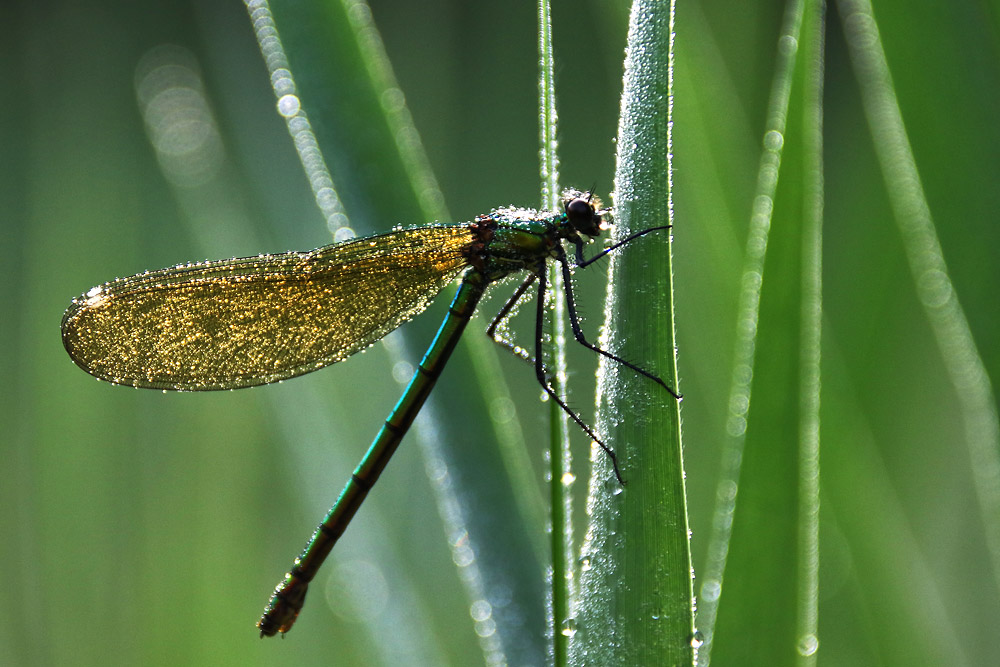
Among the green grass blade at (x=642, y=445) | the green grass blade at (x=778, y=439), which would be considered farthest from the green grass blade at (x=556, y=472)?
the green grass blade at (x=778, y=439)

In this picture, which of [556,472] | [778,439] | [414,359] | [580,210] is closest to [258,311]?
[414,359]

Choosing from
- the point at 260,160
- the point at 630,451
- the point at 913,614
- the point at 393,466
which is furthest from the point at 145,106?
the point at 913,614

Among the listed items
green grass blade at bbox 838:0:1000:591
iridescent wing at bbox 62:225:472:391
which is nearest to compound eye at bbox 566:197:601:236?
iridescent wing at bbox 62:225:472:391

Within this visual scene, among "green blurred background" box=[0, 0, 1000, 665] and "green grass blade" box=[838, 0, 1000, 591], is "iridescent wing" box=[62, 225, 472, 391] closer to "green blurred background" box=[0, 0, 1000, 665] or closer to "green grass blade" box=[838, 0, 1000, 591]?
"green blurred background" box=[0, 0, 1000, 665]

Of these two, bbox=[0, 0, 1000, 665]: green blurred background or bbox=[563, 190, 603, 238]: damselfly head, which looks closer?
bbox=[0, 0, 1000, 665]: green blurred background

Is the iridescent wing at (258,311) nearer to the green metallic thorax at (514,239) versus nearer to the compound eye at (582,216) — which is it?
the green metallic thorax at (514,239)

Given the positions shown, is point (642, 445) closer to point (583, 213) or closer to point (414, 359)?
point (414, 359)
